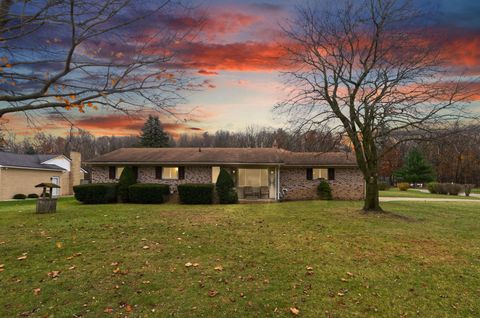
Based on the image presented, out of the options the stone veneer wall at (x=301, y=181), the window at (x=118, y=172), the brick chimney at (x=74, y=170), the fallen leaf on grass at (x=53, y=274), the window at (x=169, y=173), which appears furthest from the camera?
the brick chimney at (x=74, y=170)

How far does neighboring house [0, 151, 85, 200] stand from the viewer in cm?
2458

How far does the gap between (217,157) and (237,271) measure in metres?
16.0

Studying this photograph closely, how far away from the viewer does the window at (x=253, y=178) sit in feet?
72.1

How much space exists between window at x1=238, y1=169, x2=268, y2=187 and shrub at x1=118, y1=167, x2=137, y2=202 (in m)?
7.84

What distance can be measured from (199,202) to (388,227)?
1160 cm

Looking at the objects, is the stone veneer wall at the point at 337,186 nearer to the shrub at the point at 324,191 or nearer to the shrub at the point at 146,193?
the shrub at the point at 324,191

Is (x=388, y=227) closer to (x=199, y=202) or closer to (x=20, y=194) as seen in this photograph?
(x=199, y=202)

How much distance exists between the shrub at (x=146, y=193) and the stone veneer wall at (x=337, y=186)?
29.7 feet

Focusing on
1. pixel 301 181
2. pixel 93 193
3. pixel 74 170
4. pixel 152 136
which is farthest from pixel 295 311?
pixel 152 136

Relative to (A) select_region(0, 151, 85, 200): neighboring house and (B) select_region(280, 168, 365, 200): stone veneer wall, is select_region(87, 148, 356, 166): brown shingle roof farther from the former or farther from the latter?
(A) select_region(0, 151, 85, 200): neighboring house

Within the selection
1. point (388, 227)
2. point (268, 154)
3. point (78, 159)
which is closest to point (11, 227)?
point (388, 227)

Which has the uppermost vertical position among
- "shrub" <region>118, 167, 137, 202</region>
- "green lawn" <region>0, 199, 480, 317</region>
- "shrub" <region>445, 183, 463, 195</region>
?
"shrub" <region>118, 167, 137, 202</region>

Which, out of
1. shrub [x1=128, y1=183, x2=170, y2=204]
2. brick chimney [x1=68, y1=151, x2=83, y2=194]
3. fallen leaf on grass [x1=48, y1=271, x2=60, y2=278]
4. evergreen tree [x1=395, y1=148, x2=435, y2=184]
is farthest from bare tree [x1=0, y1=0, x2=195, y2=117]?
evergreen tree [x1=395, y1=148, x2=435, y2=184]

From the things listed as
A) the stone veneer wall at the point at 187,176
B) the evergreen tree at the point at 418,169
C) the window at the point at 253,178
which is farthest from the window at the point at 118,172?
the evergreen tree at the point at 418,169
